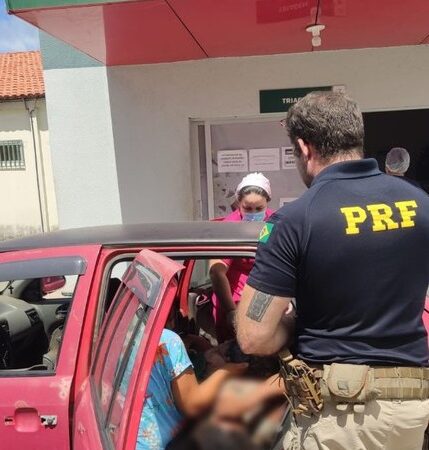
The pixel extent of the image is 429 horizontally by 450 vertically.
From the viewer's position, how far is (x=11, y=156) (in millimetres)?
17000

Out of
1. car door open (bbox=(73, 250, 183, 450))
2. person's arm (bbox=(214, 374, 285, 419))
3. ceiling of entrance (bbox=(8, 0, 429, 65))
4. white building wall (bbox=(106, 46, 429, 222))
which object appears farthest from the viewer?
white building wall (bbox=(106, 46, 429, 222))

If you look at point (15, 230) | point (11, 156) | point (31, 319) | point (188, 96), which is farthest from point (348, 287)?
point (11, 156)

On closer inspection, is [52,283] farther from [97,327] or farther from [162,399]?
[162,399]

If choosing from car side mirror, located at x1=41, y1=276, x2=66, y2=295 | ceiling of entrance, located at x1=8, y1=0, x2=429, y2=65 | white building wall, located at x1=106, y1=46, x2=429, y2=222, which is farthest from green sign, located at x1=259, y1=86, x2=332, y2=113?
car side mirror, located at x1=41, y1=276, x2=66, y2=295

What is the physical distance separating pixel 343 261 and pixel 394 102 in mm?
4600

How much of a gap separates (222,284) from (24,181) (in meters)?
15.4

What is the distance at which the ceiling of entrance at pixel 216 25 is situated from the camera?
3.83 meters

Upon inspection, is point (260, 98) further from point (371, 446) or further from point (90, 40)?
point (371, 446)

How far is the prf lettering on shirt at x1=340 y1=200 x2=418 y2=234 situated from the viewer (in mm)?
1481

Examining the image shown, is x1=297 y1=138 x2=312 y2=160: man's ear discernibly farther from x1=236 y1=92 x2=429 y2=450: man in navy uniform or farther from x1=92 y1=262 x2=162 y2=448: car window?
x1=92 y1=262 x2=162 y2=448: car window

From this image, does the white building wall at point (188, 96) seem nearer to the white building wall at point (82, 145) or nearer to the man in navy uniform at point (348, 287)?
the white building wall at point (82, 145)

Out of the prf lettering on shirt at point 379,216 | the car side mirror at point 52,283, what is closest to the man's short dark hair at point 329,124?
the prf lettering on shirt at point 379,216

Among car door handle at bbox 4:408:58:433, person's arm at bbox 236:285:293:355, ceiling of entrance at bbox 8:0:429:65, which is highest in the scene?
ceiling of entrance at bbox 8:0:429:65

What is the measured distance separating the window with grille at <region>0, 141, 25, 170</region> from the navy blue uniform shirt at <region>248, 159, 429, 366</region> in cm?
1682
